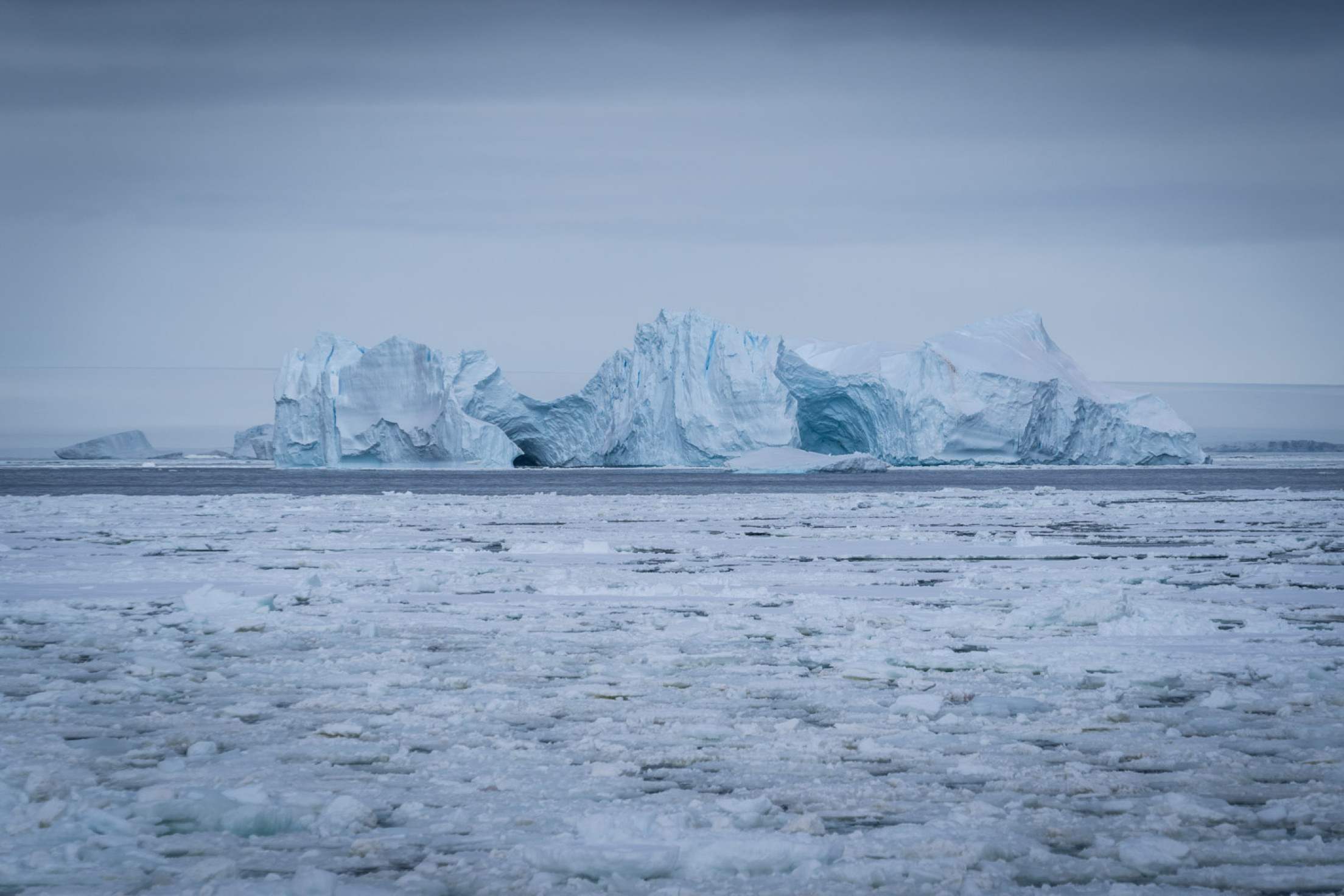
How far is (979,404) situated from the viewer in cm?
3719

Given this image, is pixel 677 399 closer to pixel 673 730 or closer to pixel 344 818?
pixel 673 730

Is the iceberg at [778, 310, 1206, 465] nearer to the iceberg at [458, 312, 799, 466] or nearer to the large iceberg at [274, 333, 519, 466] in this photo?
the iceberg at [458, 312, 799, 466]

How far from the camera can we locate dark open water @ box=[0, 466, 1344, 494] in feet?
93.0

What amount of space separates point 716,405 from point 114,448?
4322 centimetres

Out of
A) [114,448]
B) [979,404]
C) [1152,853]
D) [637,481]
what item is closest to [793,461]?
[637,481]

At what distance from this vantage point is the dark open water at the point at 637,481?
1117 inches

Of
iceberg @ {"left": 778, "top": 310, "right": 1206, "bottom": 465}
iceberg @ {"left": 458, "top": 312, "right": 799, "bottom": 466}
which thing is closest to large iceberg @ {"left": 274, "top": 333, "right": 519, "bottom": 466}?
iceberg @ {"left": 458, "top": 312, "right": 799, "bottom": 466}

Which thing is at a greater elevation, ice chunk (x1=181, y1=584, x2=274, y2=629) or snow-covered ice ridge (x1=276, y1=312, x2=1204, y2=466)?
snow-covered ice ridge (x1=276, y1=312, x2=1204, y2=466)

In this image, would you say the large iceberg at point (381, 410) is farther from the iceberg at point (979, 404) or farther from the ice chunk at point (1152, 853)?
the ice chunk at point (1152, 853)

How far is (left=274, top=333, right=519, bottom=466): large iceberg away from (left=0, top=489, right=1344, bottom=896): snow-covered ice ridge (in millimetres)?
28168

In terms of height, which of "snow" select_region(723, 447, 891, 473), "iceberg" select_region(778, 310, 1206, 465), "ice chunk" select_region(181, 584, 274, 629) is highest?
"iceberg" select_region(778, 310, 1206, 465)

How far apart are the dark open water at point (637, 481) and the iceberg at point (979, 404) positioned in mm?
963

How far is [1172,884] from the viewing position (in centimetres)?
263

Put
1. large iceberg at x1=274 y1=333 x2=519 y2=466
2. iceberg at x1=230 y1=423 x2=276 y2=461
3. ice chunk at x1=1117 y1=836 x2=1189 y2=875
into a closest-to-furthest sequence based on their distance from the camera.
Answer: ice chunk at x1=1117 y1=836 x2=1189 y2=875, large iceberg at x1=274 y1=333 x2=519 y2=466, iceberg at x1=230 y1=423 x2=276 y2=461
